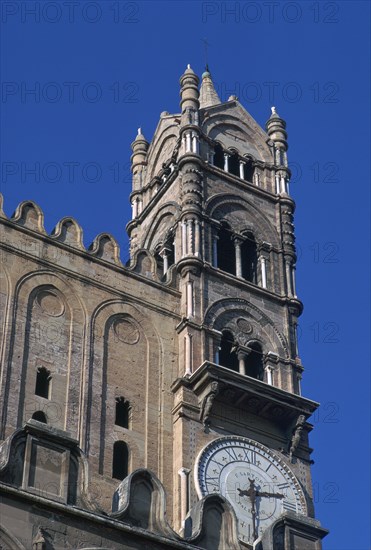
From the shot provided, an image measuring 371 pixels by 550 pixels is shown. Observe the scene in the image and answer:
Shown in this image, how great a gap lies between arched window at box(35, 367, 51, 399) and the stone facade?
52mm

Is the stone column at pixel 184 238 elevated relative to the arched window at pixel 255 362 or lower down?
elevated

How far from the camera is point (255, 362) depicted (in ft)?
108

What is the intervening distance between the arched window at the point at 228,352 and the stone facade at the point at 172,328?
0.04 metres

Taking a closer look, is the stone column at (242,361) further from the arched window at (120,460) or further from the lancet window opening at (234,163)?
the lancet window opening at (234,163)

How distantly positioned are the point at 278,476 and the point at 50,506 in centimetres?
1554

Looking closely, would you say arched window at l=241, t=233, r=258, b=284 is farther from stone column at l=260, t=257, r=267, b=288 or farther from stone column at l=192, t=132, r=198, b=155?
stone column at l=192, t=132, r=198, b=155

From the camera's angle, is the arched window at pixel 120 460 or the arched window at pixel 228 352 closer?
the arched window at pixel 120 460

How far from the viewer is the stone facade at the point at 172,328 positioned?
28859mm

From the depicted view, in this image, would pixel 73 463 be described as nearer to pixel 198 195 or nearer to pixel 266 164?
pixel 198 195

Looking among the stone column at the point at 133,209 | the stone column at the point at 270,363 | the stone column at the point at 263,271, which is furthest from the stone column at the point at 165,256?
the stone column at the point at 270,363

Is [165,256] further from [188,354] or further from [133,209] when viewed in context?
[188,354]

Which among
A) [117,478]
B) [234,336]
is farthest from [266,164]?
[117,478]

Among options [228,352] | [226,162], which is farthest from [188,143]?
[228,352]

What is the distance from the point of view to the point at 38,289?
3038 centimetres
